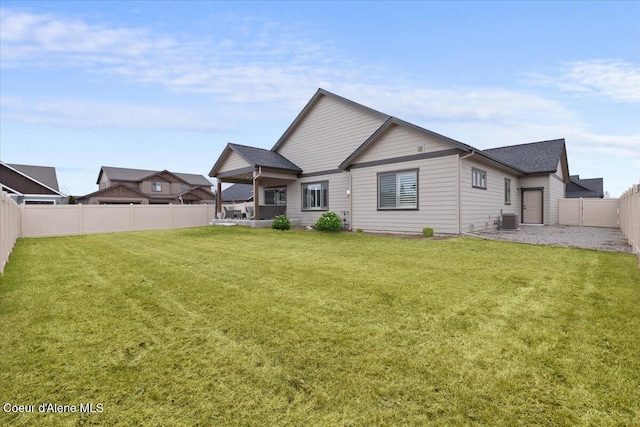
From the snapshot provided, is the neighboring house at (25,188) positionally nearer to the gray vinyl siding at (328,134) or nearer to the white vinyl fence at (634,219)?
the gray vinyl siding at (328,134)

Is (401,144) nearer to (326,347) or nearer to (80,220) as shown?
(326,347)

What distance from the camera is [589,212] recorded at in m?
17.7

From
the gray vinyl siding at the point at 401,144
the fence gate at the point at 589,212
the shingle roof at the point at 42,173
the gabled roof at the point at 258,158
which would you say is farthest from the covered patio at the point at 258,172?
the shingle roof at the point at 42,173

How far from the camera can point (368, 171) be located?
1323cm

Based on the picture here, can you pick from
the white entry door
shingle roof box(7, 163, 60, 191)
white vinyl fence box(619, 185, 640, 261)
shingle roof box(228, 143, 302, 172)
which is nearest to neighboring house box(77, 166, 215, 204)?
shingle roof box(7, 163, 60, 191)

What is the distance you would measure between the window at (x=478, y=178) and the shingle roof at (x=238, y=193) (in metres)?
32.4

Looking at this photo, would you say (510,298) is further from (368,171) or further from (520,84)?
(520,84)

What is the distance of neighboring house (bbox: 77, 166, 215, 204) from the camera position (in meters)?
38.4

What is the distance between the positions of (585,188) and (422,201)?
2851 cm

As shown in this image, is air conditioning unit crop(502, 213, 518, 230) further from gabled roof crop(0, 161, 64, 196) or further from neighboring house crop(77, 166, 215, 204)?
gabled roof crop(0, 161, 64, 196)

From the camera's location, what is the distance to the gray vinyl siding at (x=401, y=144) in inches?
446

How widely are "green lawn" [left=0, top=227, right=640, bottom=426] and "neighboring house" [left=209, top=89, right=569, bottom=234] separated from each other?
584cm

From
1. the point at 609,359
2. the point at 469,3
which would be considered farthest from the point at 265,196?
the point at 609,359

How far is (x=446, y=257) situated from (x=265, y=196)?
48.0 feet
